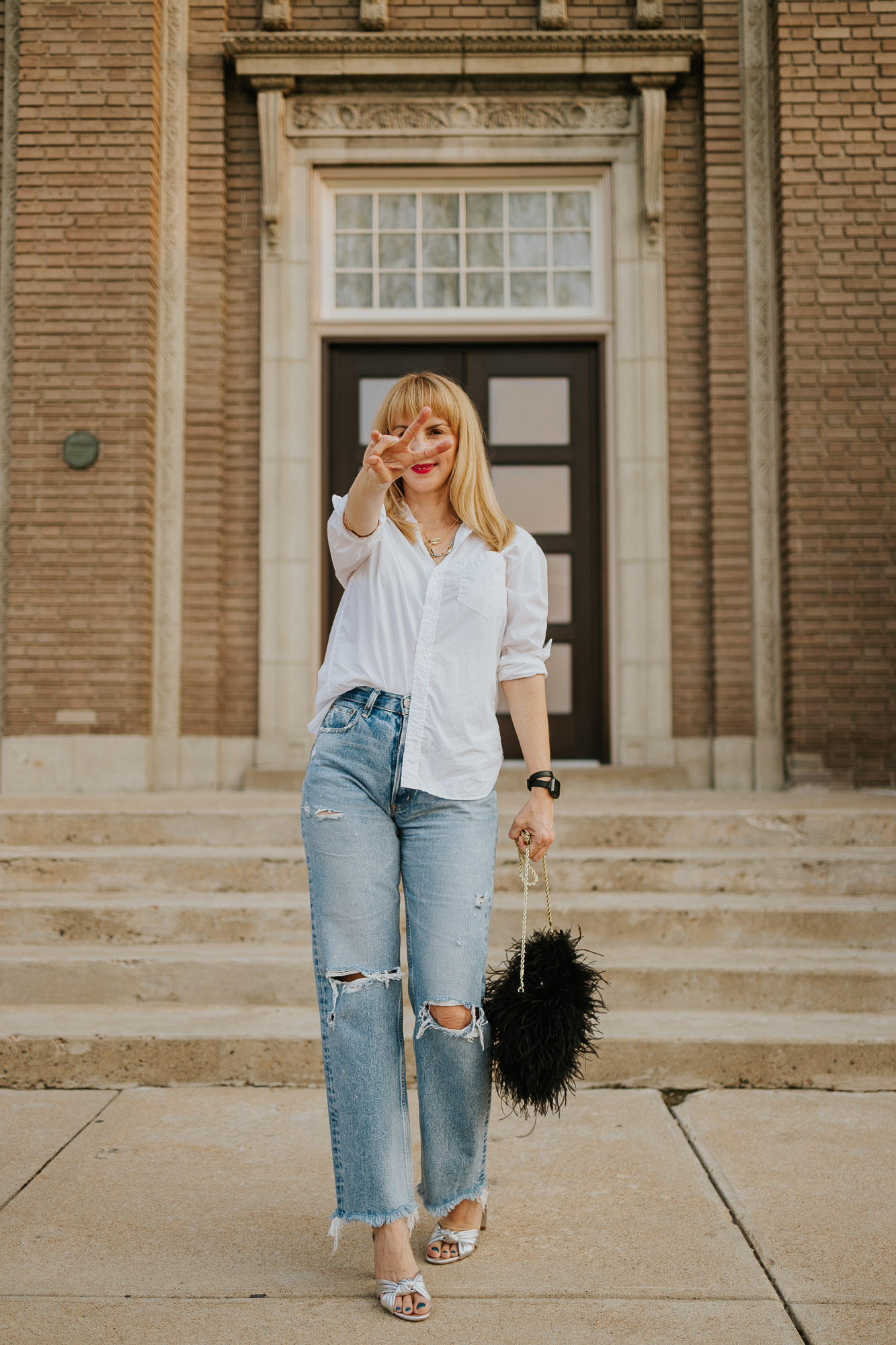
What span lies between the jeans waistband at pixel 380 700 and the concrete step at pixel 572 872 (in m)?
2.45

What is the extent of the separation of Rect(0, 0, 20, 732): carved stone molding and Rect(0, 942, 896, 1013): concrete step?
4.10 metres

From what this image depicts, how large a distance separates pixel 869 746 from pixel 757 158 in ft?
13.4

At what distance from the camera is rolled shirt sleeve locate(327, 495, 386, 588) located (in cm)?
248

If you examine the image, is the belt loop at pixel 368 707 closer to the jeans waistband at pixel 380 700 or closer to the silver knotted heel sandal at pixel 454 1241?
the jeans waistband at pixel 380 700

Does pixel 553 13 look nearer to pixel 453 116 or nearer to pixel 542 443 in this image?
pixel 453 116

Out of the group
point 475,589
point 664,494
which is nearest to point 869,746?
point 664,494

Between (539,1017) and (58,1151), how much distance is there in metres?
1.57

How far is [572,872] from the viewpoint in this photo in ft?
15.8

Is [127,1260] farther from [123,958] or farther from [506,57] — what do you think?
[506,57]

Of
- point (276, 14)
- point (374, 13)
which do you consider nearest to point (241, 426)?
point (276, 14)

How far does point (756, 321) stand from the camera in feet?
25.0

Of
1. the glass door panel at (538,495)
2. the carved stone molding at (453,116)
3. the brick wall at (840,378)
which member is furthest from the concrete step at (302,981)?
the carved stone molding at (453,116)

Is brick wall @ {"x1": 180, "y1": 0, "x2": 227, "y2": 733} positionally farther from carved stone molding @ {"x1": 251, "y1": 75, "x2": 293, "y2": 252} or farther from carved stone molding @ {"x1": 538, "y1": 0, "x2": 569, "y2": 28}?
carved stone molding @ {"x1": 538, "y1": 0, "x2": 569, "y2": 28}

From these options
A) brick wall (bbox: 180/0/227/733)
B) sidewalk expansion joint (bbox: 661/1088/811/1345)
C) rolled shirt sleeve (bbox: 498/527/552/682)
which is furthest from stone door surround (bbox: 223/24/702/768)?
rolled shirt sleeve (bbox: 498/527/552/682)
